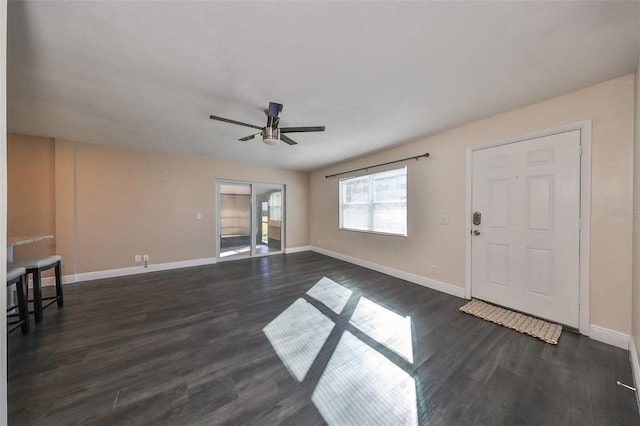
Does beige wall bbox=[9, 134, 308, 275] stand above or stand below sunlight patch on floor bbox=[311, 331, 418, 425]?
above

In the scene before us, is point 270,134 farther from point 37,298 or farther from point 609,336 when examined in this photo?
point 609,336

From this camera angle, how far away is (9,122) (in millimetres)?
2895

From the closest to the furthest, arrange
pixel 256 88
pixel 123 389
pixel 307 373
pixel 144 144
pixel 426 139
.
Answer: pixel 123 389 < pixel 307 373 < pixel 256 88 < pixel 426 139 < pixel 144 144

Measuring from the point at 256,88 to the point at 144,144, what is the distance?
3.18 meters

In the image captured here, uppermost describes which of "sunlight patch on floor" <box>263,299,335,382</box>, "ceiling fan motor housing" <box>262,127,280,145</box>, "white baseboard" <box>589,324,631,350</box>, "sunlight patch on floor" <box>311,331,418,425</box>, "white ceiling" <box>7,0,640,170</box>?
"white ceiling" <box>7,0,640,170</box>

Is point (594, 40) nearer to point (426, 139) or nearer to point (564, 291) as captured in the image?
point (426, 139)

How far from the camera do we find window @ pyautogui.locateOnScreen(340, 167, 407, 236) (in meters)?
4.04

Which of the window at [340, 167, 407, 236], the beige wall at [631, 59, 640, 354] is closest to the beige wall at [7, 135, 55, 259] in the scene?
the window at [340, 167, 407, 236]

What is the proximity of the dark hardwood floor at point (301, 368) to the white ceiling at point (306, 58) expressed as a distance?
2441mm

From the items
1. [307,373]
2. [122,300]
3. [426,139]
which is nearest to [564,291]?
[426,139]

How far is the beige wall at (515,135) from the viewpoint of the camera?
1980mm

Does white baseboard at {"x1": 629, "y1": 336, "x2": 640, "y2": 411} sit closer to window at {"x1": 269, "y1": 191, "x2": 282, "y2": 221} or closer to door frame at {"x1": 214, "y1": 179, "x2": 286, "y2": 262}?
door frame at {"x1": 214, "y1": 179, "x2": 286, "y2": 262}

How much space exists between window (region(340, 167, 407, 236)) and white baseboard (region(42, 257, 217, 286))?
3.45 meters

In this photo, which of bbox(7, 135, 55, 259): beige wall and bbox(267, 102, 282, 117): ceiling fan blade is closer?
bbox(267, 102, 282, 117): ceiling fan blade
